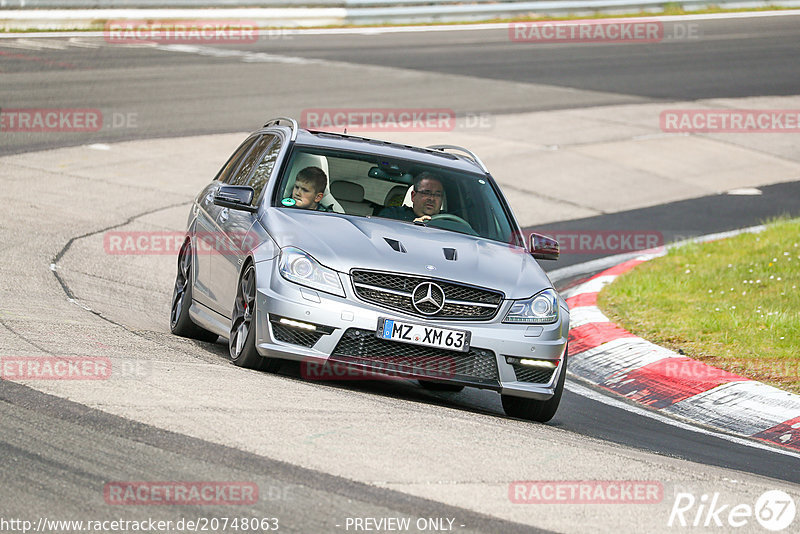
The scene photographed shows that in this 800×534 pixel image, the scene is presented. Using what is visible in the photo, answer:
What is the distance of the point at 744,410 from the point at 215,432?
4366 mm

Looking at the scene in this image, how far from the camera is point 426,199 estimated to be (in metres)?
8.85

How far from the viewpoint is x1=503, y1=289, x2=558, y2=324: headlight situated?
7699 mm

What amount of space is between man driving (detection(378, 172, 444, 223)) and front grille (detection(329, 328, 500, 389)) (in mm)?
1489

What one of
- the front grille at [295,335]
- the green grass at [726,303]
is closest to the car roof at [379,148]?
the front grille at [295,335]

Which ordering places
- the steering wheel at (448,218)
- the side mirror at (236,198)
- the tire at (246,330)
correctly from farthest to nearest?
the steering wheel at (448,218) < the side mirror at (236,198) < the tire at (246,330)

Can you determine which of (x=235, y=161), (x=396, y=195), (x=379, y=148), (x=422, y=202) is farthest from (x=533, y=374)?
(x=235, y=161)

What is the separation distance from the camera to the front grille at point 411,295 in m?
7.45

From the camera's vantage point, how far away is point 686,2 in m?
37.1

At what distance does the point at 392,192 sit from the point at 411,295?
5.47 ft

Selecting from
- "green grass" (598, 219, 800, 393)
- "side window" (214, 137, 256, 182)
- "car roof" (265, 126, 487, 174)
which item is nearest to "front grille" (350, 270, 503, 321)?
"car roof" (265, 126, 487, 174)

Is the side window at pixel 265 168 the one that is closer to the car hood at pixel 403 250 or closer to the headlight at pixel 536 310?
the car hood at pixel 403 250

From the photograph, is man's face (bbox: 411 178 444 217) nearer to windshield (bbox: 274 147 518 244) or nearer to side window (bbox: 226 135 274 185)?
windshield (bbox: 274 147 518 244)

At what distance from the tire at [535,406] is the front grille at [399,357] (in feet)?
2.27

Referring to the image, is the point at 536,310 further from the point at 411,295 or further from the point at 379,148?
the point at 379,148
